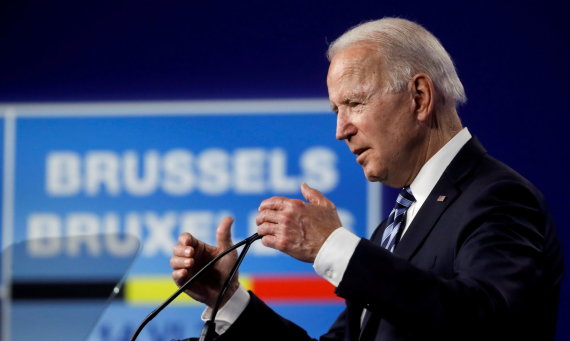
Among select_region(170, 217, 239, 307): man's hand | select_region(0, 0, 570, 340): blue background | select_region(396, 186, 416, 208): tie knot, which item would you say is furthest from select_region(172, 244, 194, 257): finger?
select_region(0, 0, 570, 340): blue background

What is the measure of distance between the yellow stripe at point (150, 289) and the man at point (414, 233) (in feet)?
4.76

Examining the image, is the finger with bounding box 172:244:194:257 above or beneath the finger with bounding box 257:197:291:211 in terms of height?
beneath

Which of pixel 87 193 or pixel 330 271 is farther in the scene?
pixel 87 193

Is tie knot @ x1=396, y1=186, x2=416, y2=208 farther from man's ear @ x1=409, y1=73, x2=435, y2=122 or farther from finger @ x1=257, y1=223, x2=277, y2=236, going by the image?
finger @ x1=257, y1=223, x2=277, y2=236

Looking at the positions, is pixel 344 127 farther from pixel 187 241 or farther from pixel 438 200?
pixel 187 241

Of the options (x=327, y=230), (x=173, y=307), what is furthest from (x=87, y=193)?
(x=327, y=230)

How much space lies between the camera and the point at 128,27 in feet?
10.6

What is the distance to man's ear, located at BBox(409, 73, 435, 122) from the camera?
158cm

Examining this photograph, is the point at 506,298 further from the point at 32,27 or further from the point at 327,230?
the point at 32,27

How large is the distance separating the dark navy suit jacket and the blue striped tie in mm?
90

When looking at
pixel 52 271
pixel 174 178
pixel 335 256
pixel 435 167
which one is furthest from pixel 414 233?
pixel 174 178

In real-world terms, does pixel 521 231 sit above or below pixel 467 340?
above

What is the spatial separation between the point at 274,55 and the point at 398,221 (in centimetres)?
171

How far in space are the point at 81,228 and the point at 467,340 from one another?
2.25m
